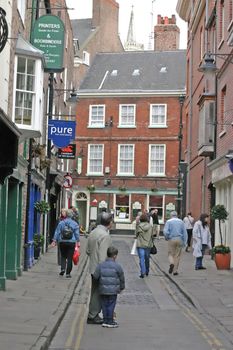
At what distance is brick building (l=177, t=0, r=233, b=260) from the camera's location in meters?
22.8

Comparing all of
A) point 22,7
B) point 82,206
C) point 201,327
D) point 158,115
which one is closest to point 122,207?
point 82,206

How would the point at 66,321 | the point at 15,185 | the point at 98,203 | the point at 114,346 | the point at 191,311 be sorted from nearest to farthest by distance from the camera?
the point at 114,346, the point at 66,321, the point at 191,311, the point at 15,185, the point at 98,203

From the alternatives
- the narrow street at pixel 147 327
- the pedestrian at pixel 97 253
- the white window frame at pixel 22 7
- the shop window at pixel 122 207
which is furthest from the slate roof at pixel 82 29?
the pedestrian at pixel 97 253

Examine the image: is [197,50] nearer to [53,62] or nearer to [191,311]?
[53,62]

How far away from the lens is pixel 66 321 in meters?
11.5

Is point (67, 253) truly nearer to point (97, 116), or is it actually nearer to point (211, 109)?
point (211, 109)

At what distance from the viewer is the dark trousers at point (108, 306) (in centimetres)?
1032

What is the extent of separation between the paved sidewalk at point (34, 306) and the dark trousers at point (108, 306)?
2.53ft

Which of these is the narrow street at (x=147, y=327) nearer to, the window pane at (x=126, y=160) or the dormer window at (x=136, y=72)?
the window pane at (x=126, y=160)

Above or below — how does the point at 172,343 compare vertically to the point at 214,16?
below

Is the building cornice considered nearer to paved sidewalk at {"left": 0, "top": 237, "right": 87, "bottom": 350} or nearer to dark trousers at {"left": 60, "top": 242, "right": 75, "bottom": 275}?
paved sidewalk at {"left": 0, "top": 237, "right": 87, "bottom": 350}

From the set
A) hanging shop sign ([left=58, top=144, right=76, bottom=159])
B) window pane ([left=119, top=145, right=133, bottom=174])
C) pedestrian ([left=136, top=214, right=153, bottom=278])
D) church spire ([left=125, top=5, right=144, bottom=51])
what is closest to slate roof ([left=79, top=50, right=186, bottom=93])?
window pane ([left=119, top=145, right=133, bottom=174])

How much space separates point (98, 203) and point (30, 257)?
33240mm

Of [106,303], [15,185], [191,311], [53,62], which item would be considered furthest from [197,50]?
[106,303]
